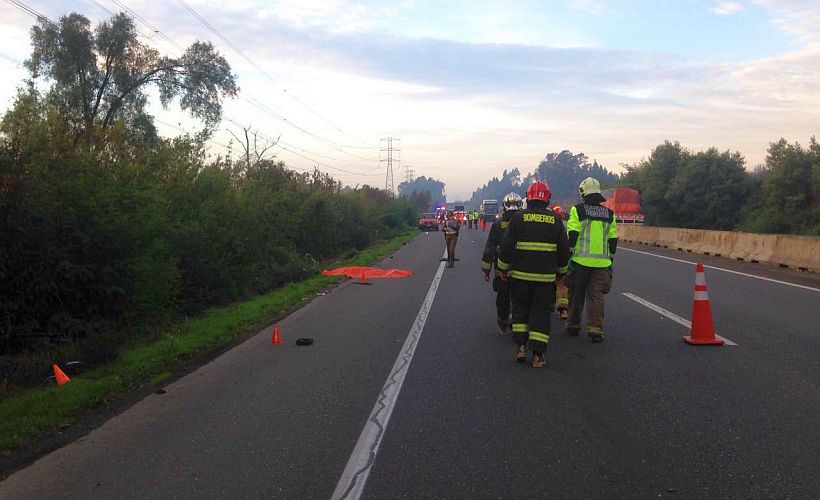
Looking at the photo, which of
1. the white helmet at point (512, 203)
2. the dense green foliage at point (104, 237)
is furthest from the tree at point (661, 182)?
the white helmet at point (512, 203)

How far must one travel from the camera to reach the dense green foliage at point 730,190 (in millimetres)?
39375

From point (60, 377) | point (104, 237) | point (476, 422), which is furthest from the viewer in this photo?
point (104, 237)

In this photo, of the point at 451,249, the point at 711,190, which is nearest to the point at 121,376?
the point at 451,249

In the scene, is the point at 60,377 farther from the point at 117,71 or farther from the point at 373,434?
the point at 117,71

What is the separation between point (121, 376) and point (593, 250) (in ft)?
18.6

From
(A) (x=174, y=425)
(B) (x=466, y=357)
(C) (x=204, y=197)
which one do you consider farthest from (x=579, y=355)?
(C) (x=204, y=197)

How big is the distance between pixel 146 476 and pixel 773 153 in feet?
144

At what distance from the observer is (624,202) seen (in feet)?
161

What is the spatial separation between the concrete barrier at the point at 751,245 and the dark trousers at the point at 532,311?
572 inches

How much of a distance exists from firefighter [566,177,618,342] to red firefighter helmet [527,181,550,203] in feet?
3.57

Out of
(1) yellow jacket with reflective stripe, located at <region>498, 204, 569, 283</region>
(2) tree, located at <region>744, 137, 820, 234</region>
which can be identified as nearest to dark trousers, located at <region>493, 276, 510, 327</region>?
(1) yellow jacket with reflective stripe, located at <region>498, 204, 569, 283</region>

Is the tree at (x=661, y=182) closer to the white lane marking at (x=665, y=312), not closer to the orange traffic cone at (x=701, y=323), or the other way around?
the white lane marking at (x=665, y=312)

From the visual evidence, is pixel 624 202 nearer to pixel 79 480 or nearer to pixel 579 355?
pixel 579 355

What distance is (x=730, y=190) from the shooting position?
157 feet
